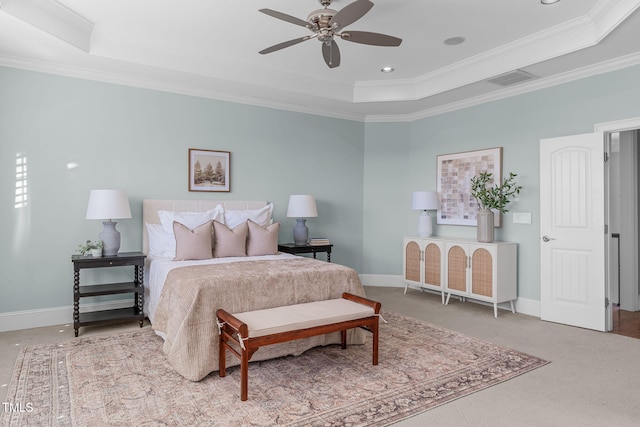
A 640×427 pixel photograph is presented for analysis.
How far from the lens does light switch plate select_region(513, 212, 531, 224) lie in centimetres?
484

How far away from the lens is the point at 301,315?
2943 millimetres

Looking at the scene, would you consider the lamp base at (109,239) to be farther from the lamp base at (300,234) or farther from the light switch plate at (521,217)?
the light switch plate at (521,217)

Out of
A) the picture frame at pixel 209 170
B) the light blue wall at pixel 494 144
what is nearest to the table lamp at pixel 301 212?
the picture frame at pixel 209 170

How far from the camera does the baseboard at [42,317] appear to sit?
4039 millimetres

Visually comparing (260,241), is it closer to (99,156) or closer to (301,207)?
(301,207)

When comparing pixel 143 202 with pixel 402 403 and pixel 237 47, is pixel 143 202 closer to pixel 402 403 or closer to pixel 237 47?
pixel 237 47

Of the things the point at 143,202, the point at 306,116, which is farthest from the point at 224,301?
the point at 306,116

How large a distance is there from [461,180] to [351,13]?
342cm

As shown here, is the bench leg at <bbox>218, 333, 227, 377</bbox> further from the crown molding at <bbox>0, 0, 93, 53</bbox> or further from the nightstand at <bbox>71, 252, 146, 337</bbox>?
the crown molding at <bbox>0, 0, 93, 53</bbox>

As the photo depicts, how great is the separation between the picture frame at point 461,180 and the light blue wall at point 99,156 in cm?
190

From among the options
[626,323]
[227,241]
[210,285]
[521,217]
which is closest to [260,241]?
[227,241]

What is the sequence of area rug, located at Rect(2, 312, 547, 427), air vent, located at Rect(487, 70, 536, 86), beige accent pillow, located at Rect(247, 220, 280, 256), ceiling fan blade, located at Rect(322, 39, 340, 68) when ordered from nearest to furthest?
1. area rug, located at Rect(2, 312, 547, 427)
2. ceiling fan blade, located at Rect(322, 39, 340, 68)
3. air vent, located at Rect(487, 70, 536, 86)
4. beige accent pillow, located at Rect(247, 220, 280, 256)

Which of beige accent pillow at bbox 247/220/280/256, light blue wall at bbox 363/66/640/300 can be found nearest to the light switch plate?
light blue wall at bbox 363/66/640/300

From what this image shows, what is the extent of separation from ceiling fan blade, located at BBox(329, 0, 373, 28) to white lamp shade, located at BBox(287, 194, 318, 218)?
2.71m
